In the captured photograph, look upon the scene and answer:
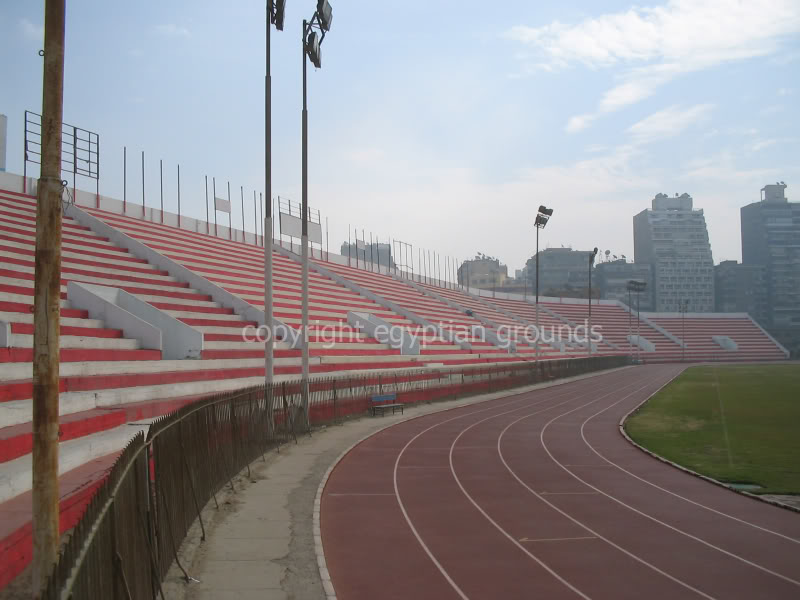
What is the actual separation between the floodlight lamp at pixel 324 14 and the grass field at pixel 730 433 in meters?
13.1

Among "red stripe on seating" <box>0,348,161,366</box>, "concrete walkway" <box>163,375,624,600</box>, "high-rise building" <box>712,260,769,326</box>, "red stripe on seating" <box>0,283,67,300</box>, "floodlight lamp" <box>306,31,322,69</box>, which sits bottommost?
"concrete walkway" <box>163,375,624,600</box>

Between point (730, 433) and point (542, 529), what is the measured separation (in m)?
12.1

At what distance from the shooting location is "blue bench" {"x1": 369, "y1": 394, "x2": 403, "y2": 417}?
24328mm

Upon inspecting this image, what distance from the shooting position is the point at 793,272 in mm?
180125

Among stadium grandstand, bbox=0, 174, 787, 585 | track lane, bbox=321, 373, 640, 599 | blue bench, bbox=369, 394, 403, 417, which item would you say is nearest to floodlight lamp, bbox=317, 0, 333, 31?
stadium grandstand, bbox=0, 174, 787, 585

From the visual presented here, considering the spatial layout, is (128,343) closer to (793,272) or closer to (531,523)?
(531,523)

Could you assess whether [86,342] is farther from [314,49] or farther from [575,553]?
[575,553]

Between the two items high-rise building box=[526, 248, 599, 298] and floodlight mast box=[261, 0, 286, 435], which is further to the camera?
high-rise building box=[526, 248, 599, 298]

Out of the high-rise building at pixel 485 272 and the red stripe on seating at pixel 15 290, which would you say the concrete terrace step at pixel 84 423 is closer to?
the red stripe on seating at pixel 15 290

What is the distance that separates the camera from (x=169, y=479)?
8008 mm

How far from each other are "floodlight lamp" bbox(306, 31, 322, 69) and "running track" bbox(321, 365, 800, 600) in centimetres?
990

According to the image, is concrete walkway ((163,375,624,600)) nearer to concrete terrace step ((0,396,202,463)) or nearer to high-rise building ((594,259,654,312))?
concrete terrace step ((0,396,202,463))

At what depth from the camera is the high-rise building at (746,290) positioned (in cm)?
18125

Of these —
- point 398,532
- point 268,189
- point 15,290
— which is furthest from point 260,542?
point 15,290
